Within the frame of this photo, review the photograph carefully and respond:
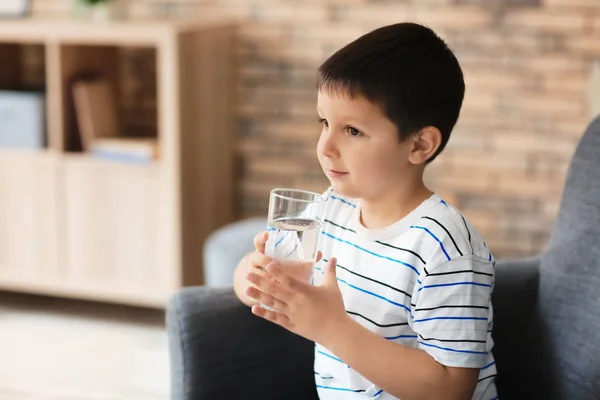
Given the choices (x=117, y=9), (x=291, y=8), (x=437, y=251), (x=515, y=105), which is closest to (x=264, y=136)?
(x=291, y=8)

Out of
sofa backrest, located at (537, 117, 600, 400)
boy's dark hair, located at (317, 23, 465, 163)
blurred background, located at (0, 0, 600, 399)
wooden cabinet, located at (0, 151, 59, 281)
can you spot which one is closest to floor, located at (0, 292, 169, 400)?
blurred background, located at (0, 0, 600, 399)

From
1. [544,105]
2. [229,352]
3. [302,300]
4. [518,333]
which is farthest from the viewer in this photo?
[544,105]

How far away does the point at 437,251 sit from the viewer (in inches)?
51.2

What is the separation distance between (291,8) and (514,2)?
77cm

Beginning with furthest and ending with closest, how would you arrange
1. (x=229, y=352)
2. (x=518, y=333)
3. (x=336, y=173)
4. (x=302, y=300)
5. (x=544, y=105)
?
(x=544, y=105) → (x=518, y=333) → (x=229, y=352) → (x=336, y=173) → (x=302, y=300)

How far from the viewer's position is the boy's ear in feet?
4.36

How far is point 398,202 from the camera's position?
1397mm

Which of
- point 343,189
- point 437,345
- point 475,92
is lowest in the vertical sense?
point 437,345

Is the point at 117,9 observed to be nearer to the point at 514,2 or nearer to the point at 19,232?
the point at 19,232

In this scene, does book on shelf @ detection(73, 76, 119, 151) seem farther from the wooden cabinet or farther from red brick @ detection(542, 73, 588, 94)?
red brick @ detection(542, 73, 588, 94)

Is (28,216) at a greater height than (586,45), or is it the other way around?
(586,45)

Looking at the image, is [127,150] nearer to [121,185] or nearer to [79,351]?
[121,185]

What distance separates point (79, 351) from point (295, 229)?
178 centimetres

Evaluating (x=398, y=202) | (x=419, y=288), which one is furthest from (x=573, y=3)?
(x=419, y=288)
